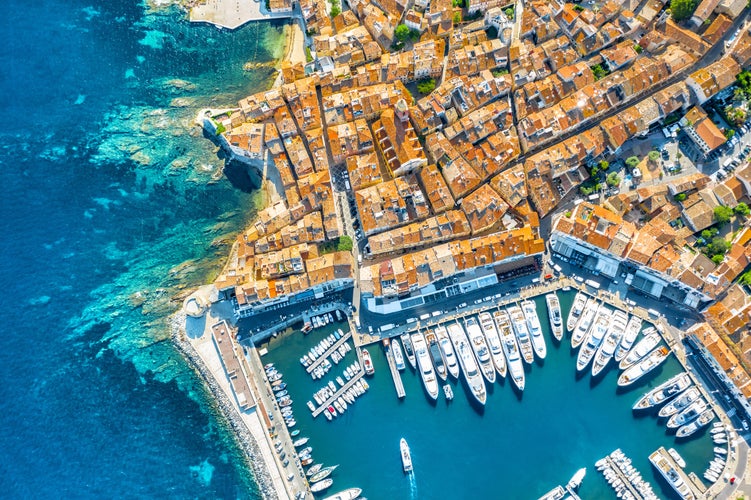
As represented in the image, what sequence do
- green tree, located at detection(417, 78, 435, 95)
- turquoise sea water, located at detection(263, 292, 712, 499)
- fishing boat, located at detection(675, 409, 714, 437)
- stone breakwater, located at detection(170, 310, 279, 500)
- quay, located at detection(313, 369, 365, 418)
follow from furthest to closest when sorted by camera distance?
green tree, located at detection(417, 78, 435, 95)
quay, located at detection(313, 369, 365, 418)
stone breakwater, located at detection(170, 310, 279, 500)
turquoise sea water, located at detection(263, 292, 712, 499)
fishing boat, located at detection(675, 409, 714, 437)

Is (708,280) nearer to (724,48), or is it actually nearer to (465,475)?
(724,48)

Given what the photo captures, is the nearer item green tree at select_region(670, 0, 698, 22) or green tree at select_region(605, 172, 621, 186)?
green tree at select_region(670, 0, 698, 22)

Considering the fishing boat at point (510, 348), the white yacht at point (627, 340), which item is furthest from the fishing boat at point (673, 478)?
the fishing boat at point (510, 348)

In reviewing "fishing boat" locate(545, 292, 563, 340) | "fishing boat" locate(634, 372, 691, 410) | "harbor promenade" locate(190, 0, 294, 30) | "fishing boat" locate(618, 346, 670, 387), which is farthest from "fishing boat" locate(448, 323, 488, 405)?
"harbor promenade" locate(190, 0, 294, 30)

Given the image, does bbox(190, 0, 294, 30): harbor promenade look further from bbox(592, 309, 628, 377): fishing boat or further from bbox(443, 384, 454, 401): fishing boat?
bbox(592, 309, 628, 377): fishing boat

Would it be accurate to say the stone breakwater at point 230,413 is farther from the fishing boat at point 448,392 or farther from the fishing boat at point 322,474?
the fishing boat at point 448,392

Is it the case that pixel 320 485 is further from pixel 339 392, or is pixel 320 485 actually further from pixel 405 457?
pixel 339 392

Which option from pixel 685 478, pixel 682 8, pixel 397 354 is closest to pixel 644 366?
pixel 685 478
